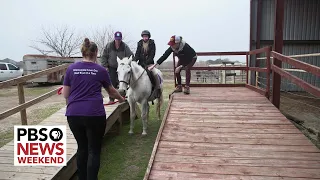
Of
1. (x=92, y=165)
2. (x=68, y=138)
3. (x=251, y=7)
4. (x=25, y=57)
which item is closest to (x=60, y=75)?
(x=25, y=57)

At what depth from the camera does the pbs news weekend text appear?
321 centimetres

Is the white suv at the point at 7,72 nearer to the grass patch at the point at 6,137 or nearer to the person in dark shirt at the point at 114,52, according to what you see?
the grass patch at the point at 6,137

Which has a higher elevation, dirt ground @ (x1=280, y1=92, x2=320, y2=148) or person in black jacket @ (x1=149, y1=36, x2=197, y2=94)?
person in black jacket @ (x1=149, y1=36, x2=197, y2=94)

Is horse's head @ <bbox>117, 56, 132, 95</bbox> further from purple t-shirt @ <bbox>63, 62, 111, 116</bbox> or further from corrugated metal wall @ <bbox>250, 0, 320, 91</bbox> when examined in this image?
corrugated metal wall @ <bbox>250, 0, 320, 91</bbox>

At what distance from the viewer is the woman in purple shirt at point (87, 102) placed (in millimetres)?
2432

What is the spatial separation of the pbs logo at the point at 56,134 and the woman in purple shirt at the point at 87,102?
3.93ft

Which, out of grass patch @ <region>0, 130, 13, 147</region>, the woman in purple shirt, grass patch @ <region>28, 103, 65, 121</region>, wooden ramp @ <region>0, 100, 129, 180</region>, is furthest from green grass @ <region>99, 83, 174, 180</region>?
grass patch @ <region>28, 103, 65, 121</region>

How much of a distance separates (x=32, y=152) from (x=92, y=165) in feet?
4.34

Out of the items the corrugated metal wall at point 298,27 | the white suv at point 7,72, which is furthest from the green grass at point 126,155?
the white suv at point 7,72

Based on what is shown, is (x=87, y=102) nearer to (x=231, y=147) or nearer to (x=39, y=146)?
(x=39, y=146)

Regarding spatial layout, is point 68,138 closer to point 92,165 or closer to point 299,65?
point 92,165

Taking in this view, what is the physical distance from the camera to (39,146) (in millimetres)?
3369

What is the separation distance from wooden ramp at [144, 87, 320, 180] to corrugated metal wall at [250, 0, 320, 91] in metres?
8.12

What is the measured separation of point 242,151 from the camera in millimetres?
3125
